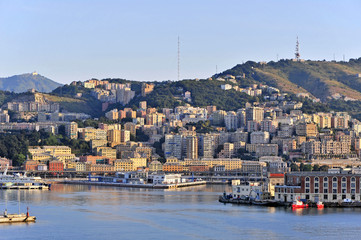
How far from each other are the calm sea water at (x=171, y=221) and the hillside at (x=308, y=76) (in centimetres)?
7694

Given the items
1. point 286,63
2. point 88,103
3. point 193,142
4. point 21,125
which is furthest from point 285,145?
point 286,63

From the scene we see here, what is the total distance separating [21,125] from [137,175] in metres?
26.0

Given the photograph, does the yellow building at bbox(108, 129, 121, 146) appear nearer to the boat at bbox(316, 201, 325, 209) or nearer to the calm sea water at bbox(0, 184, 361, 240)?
the calm sea water at bbox(0, 184, 361, 240)

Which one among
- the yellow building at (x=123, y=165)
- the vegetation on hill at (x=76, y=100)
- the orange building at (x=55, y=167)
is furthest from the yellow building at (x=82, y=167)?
the vegetation on hill at (x=76, y=100)

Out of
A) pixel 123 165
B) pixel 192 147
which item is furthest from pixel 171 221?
pixel 192 147

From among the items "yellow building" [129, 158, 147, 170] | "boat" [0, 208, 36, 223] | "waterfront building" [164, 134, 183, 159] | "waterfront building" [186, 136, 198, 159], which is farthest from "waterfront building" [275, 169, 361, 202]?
"waterfront building" [164, 134, 183, 159]

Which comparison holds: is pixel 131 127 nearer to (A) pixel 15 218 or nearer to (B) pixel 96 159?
(B) pixel 96 159

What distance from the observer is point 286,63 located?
448ft

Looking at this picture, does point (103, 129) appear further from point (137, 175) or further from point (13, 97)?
point (13, 97)

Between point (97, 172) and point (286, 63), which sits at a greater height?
point (286, 63)

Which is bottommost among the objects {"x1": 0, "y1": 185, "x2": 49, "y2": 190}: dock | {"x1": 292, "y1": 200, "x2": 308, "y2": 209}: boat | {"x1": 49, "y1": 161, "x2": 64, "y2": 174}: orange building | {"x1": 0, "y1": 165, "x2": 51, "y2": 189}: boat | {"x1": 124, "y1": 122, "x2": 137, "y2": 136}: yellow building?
{"x1": 292, "y1": 200, "x2": 308, "y2": 209}: boat

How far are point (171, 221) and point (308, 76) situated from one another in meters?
94.6

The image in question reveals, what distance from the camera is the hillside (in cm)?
12400

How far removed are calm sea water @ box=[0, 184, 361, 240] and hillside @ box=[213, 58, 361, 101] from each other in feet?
252
